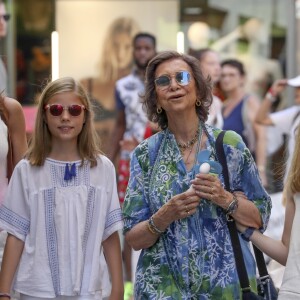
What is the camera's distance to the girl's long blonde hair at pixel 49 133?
18.7 feet

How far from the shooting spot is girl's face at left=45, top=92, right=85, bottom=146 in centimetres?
567

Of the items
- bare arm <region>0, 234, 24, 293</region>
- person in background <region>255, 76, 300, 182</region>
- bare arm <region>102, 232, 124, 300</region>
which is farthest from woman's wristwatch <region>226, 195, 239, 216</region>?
person in background <region>255, 76, 300, 182</region>

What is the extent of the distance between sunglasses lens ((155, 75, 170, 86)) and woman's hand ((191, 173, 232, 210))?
0.56 meters

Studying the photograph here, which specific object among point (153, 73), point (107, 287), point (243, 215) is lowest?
point (107, 287)

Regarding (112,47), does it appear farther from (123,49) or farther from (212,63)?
(212,63)

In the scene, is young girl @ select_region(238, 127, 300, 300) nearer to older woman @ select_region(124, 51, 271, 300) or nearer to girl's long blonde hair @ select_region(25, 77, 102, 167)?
older woman @ select_region(124, 51, 271, 300)

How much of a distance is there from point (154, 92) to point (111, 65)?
8.60 metres

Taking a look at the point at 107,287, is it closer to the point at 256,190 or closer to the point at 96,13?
the point at 256,190

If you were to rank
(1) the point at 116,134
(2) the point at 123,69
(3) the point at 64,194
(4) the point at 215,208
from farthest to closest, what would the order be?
(2) the point at 123,69
(1) the point at 116,134
(3) the point at 64,194
(4) the point at 215,208

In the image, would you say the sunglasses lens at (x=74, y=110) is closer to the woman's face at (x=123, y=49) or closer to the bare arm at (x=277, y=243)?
the bare arm at (x=277, y=243)

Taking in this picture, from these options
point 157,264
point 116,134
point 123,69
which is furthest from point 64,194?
point 123,69

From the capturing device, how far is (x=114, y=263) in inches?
223

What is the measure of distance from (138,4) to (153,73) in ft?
28.8

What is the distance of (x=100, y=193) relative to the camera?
5.66 meters
